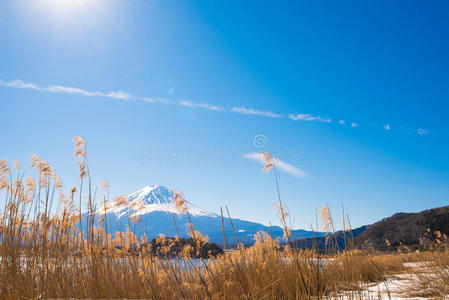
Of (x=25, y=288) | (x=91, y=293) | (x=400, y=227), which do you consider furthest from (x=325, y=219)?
(x=400, y=227)

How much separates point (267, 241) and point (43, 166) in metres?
4.04

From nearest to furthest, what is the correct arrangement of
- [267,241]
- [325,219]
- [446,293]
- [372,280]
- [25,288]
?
[25,288]
[446,293]
[325,219]
[267,241]
[372,280]

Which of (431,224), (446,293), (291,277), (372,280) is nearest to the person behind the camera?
(446,293)

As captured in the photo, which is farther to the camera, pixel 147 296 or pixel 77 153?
pixel 77 153

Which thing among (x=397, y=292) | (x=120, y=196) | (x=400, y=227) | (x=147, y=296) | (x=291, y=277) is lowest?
(x=400, y=227)

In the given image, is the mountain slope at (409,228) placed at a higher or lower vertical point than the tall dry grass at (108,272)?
lower

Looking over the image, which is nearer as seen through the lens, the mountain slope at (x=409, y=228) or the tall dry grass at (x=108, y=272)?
the tall dry grass at (x=108, y=272)

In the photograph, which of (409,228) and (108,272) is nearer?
(108,272)

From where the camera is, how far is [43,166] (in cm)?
409

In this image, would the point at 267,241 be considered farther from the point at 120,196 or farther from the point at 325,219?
the point at 120,196

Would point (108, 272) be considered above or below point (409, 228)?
above

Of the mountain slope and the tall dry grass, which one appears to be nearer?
the tall dry grass

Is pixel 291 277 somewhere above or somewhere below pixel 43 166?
below

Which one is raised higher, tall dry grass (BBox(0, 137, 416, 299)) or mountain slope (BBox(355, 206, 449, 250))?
tall dry grass (BBox(0, 137, 416, 299))
